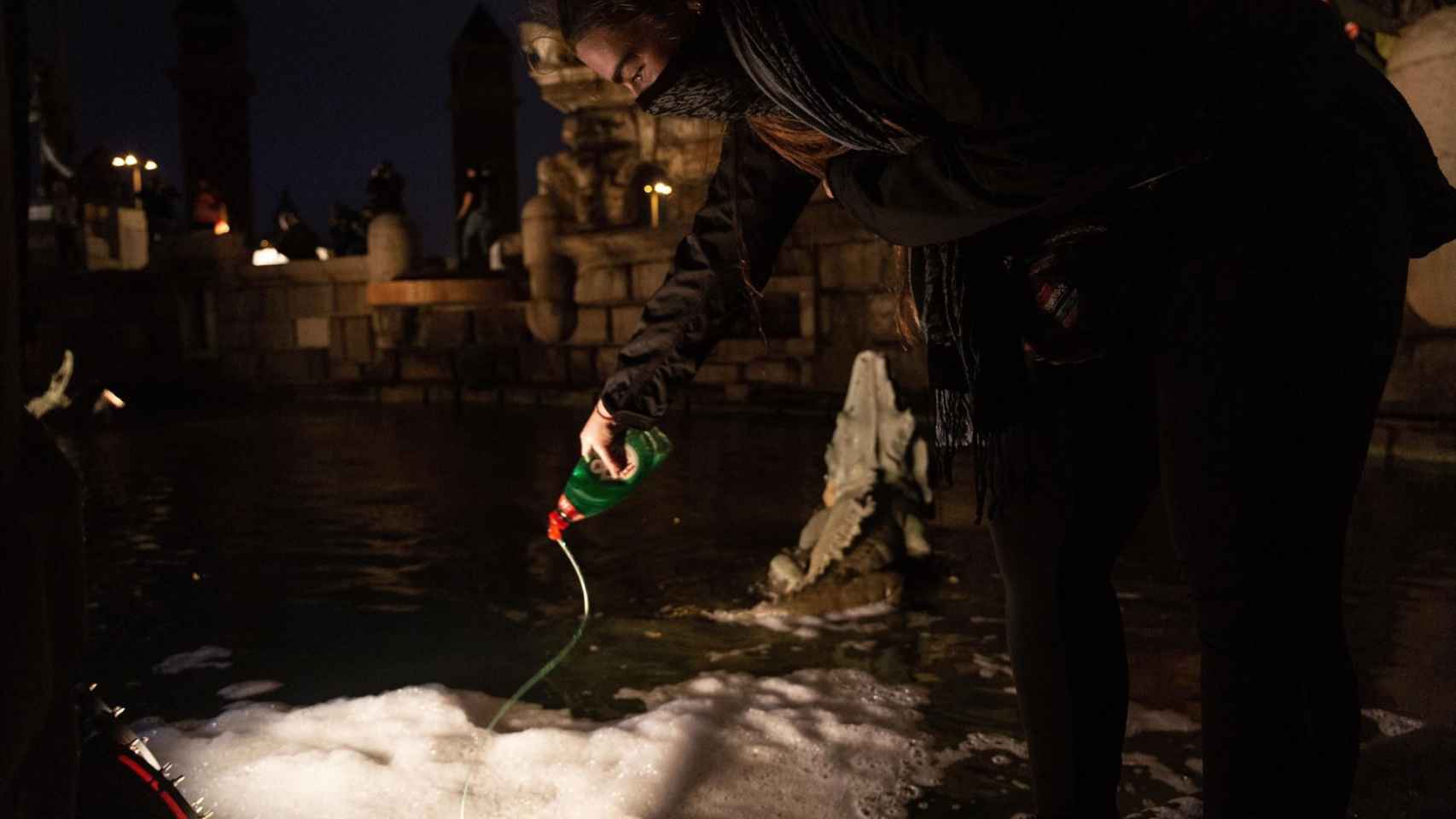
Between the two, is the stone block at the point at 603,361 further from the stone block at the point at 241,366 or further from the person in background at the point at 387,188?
the stone block at the point at 241,366

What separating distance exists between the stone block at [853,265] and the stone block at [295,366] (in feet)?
36.4

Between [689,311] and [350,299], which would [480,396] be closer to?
[350,299]

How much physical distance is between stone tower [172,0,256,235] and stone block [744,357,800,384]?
25470 mm

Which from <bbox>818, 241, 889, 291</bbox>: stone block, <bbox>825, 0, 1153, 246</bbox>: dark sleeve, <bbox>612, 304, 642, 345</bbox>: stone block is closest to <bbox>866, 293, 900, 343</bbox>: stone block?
<bbox>818, 241, 889, 291</bbox>: stone block

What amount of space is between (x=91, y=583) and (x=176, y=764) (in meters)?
2.59

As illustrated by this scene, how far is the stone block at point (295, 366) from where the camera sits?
20672 millimetres

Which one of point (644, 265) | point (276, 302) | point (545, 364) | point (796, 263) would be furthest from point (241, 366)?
point (796, 263)

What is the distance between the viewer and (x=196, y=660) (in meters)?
3.36

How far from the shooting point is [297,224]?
23.5 meters

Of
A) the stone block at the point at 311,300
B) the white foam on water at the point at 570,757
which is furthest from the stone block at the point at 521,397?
the white foam on water at the point at 570,757

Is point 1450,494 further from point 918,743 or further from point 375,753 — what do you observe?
point 375,753

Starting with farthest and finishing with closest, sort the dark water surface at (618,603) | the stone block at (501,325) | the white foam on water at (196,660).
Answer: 1. the stone block at (501,325)
2. the white foam on water at (196,660)
3. the dark water surface at (618,603)

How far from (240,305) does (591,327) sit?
875cm

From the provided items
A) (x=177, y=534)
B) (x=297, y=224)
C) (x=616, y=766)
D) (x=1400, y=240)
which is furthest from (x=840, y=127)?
(x=297, y=224)
